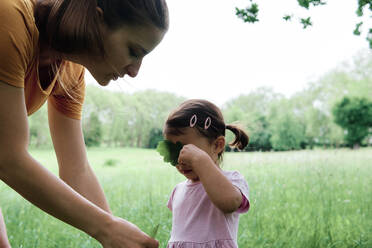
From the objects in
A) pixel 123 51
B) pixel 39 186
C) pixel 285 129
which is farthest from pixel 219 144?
pixel 285 129

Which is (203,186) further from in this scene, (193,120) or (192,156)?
(193,120)

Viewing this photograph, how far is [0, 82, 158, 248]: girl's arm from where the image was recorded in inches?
48.2

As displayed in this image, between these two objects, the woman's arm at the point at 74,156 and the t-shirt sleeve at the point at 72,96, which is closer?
the t-shirt sleeve at the point at 72,96

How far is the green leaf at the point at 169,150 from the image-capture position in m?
1.92

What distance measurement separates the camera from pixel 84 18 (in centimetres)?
139

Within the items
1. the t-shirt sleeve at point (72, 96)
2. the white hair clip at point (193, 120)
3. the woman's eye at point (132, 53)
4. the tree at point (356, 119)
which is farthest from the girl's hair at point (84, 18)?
the tree at point (356, 119)

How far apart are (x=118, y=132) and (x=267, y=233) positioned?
49.4 feet

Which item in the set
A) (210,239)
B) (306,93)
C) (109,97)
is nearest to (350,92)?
(306,93)

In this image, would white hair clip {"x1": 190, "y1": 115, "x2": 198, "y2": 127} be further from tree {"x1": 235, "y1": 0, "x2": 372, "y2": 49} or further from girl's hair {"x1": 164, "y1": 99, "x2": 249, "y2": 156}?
tree {"x1": 235, "y1": 0, "x2": 372, "y2": 49}

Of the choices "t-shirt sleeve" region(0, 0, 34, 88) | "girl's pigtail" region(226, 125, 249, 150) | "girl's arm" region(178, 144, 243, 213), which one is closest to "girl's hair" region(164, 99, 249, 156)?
"girl's pigtail" region(226, 125, 249, 150)

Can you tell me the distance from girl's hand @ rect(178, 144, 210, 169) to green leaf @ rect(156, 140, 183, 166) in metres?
0.07

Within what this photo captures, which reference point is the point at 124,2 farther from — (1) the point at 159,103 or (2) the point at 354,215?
(1) the point at 159,103

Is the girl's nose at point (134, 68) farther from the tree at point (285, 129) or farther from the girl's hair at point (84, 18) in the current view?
the tree at point (285, 129)

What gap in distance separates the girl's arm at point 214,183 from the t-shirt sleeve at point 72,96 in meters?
0.65
